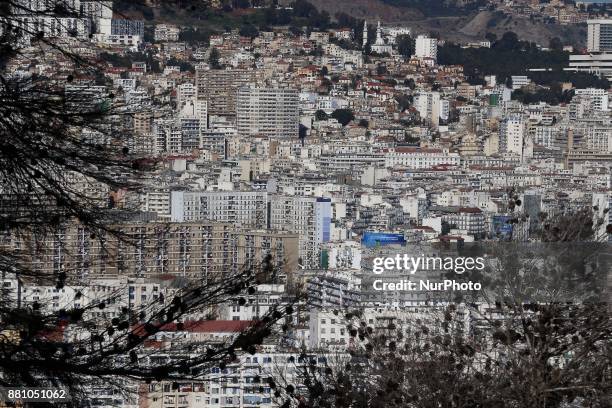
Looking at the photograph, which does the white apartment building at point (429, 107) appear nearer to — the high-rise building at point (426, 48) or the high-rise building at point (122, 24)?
the high-rise building at point (426, 48)

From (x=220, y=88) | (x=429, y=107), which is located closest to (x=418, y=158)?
(x=220, y=88)

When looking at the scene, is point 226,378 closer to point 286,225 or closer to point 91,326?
point 91,326

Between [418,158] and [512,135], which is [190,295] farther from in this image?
[512,135]

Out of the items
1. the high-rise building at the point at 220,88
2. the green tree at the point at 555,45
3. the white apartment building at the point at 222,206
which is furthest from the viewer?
the green tree at the point at 555,45

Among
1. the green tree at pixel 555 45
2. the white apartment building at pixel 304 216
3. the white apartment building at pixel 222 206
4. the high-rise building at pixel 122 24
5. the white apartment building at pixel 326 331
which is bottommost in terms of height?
the white apartment building at pixel 304 216

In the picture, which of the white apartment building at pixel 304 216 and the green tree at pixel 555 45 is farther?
the green tree at pixel 555 45

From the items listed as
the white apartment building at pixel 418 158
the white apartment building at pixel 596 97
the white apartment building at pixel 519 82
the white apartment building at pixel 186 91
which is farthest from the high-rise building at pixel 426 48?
the white apartment building at pixel 418 158

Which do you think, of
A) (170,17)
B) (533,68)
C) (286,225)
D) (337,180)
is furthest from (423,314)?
(533,68)

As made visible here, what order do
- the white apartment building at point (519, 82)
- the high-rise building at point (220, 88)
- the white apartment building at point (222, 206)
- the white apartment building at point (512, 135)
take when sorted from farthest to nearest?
1. the white apartment building at point (519, 82)
2. the high-rise building at point (220, 88)
3. the white apartment building at point (512, 135)
4. the white apartment building at point (222, 206)

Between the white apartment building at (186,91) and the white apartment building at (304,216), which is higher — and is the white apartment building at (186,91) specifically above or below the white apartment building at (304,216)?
above
